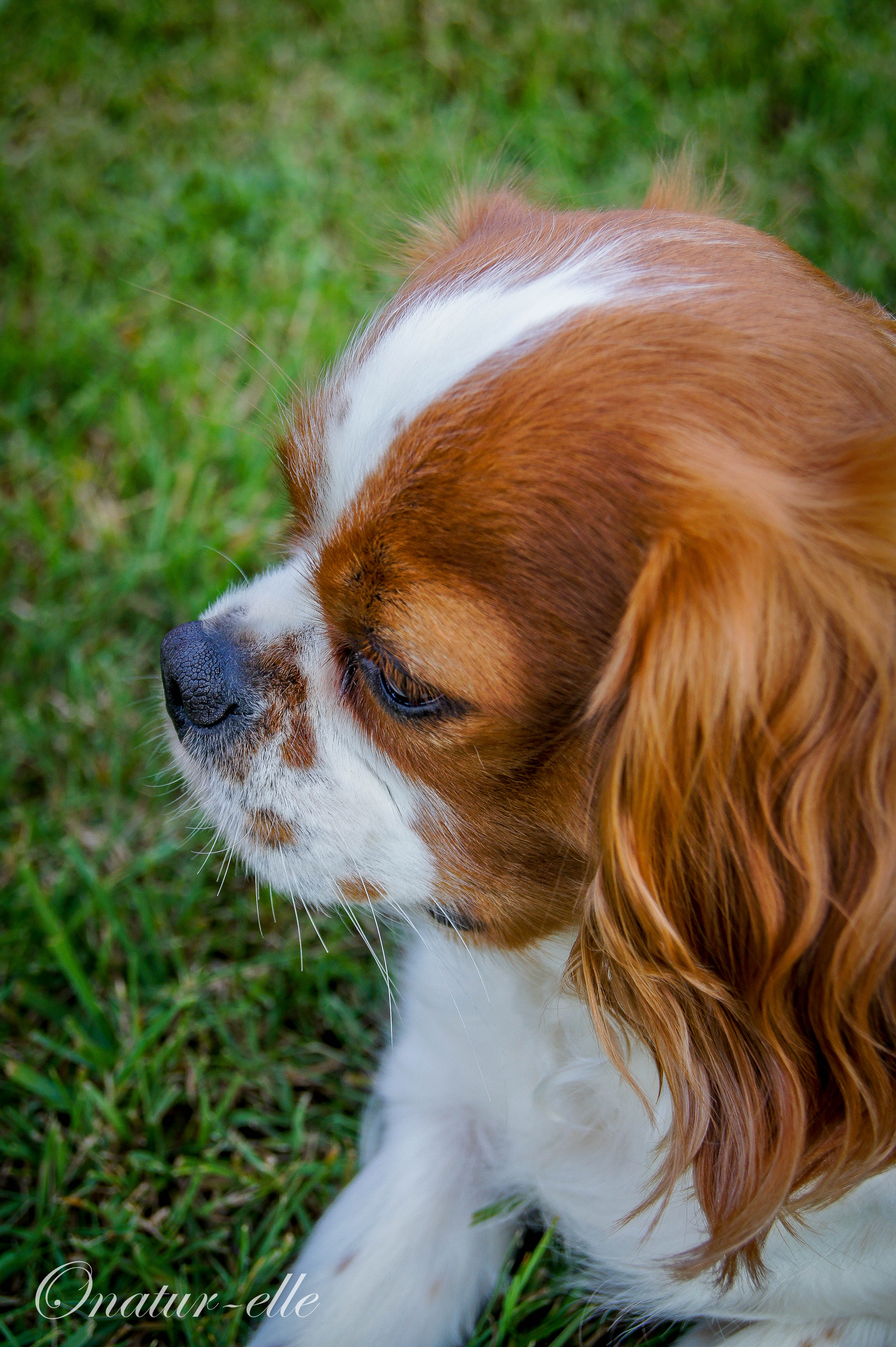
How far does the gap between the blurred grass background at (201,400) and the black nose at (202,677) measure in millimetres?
498

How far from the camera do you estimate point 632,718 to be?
1.29 meters

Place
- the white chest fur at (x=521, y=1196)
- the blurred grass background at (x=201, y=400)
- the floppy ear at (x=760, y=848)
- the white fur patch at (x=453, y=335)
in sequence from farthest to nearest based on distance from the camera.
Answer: the blurred grass background at (x=201, y=400) → the white chest fur at (x=521, y=1196) → the white fur patch at (x=453, y=335) → the floppy ear at (x=760, y=848)

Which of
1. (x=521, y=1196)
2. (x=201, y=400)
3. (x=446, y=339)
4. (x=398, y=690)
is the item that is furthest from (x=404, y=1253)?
(x=201, y=400)

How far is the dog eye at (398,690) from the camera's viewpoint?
1.45m

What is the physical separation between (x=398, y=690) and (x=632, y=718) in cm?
35

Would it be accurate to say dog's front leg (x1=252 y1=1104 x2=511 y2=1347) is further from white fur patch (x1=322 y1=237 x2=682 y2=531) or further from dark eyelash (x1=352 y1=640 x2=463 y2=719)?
white fur patch (x1=322 y1=237 x2=682 y2=531)

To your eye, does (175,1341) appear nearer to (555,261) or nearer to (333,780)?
(333,780)

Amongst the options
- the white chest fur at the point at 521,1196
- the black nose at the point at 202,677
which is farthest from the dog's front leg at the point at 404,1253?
the black nose at the point at 202,677

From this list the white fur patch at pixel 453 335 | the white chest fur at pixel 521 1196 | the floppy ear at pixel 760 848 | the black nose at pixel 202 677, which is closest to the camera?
the floppy ear at pixel 760 848

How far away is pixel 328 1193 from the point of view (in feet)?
6.97

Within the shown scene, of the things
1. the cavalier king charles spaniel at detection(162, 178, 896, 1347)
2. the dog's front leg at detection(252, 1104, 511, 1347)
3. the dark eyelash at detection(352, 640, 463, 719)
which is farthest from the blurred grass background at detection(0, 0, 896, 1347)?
the dark eyelash at detection(352, 640, 463, 719)

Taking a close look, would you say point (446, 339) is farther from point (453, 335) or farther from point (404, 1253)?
point (404, 1253)

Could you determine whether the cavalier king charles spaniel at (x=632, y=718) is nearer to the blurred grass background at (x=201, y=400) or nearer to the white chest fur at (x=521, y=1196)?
the white chest fur at (x=521, y=1196)

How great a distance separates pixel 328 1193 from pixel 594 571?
1.44 meters
